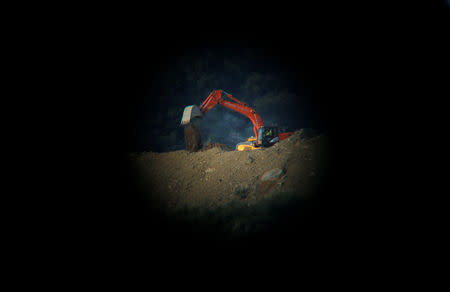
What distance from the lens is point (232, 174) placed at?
4418mm

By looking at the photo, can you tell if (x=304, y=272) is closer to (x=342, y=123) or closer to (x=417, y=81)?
(x=342, y=123)

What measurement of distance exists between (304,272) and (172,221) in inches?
80.2

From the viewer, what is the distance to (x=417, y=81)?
11.3ft

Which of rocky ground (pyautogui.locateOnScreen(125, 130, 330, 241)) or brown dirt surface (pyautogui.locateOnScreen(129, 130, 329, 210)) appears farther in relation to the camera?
brown dirt surface (pyautogui.locateOnScreen(129, 130, 329, 210))

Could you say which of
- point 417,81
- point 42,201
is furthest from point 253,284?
point 417,81

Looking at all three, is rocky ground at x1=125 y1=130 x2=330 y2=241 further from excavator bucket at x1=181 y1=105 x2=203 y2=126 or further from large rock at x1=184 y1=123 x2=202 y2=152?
excavator bucket at x1=181 y1=105 x2=203 y2=126

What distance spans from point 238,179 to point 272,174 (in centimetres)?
87

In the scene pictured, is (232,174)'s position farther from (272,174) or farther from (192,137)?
(192,137)

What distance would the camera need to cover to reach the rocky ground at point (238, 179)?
283cm

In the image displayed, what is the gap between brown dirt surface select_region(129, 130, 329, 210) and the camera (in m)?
3.30

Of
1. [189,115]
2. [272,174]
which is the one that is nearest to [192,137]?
[189,115]

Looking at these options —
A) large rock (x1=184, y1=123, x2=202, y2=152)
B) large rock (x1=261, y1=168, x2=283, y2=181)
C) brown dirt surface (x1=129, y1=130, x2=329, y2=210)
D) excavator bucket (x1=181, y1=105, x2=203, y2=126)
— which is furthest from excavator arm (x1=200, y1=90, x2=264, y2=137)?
large rock (x1=261, y1=168, x2=283, y2=181)

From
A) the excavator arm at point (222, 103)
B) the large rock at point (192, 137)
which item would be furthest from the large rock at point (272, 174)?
the excavator arm at point (222, 103)

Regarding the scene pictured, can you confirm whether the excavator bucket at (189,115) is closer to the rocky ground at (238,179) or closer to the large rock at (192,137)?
the large rock at (192,137)
